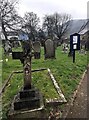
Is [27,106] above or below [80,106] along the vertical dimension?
above

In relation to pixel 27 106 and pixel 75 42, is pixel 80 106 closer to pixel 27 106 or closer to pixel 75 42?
pixel 27 106

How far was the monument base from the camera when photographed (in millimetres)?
5484

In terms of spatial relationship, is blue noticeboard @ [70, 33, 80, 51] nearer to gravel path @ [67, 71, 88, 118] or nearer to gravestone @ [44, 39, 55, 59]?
gravestone @ [44, 39, 55, 59]

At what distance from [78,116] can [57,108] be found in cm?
66

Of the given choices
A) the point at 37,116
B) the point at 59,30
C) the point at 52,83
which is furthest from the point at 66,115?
the point at 59,30

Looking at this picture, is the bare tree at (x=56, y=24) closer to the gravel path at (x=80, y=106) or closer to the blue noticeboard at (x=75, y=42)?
the blue noticeboard at (x=75, y=42)

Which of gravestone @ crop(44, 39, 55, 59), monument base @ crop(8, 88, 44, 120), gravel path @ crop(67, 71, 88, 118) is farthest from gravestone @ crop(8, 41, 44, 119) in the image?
gravestone @ crop(44, 39, 55, 59)

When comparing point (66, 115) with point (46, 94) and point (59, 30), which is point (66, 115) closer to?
point (46, 94)

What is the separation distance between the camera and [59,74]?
9875mm

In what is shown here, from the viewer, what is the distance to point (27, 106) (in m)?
5.72

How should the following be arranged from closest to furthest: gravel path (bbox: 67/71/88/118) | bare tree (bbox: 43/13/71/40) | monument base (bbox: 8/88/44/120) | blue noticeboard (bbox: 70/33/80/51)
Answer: monument base (bbox: 8/88/44/120) < gravel path (bbox: 67/71/88/118) < blue noticeboard (bbox: 70/33/80/51) < bare tree (bbox: 43/13/71/40)

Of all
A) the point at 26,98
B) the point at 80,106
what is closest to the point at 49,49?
the point at 80,106

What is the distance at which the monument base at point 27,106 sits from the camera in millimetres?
5484

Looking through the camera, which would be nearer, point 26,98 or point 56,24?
point 26,98
